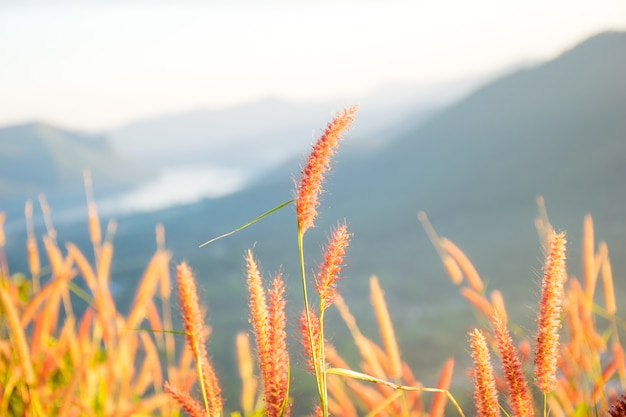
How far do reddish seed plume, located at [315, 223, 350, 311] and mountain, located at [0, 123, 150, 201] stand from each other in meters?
33.0

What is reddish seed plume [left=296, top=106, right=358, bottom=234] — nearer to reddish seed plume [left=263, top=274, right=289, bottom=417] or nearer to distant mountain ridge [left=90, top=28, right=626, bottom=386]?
reddish seed plume [left=263, top=274, right=289, bottom=417]

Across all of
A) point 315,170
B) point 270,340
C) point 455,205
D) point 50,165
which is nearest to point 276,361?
point 270,340

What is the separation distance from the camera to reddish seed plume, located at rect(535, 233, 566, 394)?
2.31 ft

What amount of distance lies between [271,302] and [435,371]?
49.3 feet

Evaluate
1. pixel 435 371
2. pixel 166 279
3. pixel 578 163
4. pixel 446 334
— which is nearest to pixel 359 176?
pixel 578 163

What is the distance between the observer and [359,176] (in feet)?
111

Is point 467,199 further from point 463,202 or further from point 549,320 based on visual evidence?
point 549,320

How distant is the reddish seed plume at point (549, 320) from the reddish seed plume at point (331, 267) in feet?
0.75

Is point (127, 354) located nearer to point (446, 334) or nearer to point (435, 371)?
point (435, 371)

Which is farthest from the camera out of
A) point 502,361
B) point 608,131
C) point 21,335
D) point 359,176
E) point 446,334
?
point 359,176

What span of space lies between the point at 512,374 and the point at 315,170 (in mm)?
315

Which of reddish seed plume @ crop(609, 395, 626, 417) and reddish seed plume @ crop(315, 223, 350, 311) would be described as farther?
reddish seed plume @ crop(315, 223, 350, 311)

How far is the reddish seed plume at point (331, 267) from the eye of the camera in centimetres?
70

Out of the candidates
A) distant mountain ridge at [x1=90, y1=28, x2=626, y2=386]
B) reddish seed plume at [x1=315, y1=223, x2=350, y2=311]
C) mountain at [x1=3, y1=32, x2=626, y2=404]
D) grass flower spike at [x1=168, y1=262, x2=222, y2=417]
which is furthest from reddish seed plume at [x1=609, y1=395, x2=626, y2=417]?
distant mountain ridge at [x1=90, y1=28, x2=626, y2=386]
